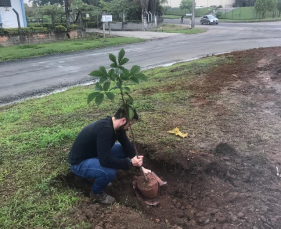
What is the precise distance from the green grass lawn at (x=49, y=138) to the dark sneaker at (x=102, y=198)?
0.15 meters

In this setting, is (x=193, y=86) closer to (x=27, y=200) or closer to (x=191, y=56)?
(x=27, y=200)

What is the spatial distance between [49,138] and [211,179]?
2534 millimetres

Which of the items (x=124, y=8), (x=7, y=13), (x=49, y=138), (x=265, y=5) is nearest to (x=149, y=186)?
(x=49, y=138)

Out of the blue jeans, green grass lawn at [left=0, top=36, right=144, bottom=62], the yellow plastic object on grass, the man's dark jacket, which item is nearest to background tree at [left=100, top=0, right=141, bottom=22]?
green grass lawn at [left=0, top=36, right=144, bottom=62]

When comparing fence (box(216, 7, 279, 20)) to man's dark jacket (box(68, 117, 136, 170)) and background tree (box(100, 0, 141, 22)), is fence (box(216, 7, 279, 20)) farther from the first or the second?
man's dark jacket (box(68, 117, 136, 170))

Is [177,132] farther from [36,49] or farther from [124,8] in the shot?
[124,8]

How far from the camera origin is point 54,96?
7828mm

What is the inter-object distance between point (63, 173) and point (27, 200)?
0.61 m

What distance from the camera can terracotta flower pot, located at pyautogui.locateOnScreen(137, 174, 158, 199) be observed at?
11.1ft

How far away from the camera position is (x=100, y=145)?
10.1ft

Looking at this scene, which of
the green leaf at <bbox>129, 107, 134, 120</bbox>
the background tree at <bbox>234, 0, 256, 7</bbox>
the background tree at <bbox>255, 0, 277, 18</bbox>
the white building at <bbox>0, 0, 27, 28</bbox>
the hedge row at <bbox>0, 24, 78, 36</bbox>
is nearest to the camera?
the green leaf at <bbox>129, 107, 134, 120</bbox>

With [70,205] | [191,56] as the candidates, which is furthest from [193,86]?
[191,56]

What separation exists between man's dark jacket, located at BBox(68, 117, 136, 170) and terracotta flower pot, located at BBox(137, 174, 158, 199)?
1.03ft

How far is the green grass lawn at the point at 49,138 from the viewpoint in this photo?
10.0 feet
